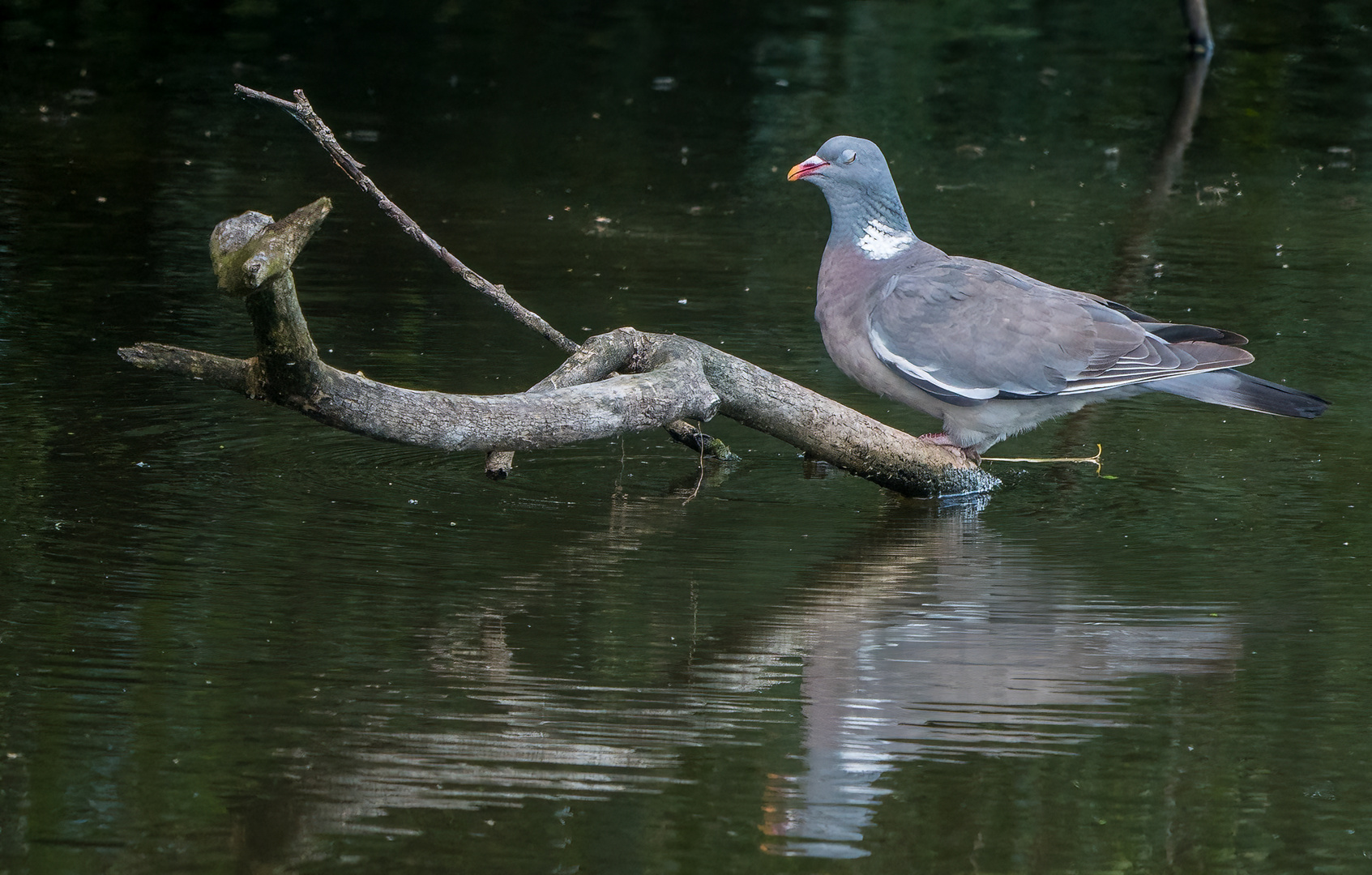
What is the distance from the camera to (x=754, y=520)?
5586 mm

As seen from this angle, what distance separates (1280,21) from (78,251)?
50.1ft

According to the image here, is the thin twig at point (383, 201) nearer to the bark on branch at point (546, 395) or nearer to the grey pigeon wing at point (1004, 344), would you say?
the bark on branch at point (546, 395)

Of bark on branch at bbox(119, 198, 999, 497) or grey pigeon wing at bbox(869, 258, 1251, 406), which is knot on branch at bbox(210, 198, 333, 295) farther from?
grey pigeon wing at bbox(869, 258, 1251, 406)

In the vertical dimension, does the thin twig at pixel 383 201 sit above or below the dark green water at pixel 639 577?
above

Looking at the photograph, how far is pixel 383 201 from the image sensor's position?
5.14 m

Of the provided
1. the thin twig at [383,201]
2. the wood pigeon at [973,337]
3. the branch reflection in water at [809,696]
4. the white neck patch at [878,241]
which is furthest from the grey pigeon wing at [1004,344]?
the thin twig at [383,201]

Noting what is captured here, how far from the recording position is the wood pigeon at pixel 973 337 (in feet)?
18.7

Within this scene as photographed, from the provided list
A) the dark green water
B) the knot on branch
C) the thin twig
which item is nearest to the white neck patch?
the dark green water

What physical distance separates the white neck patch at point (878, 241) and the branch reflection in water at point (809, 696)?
114 cm

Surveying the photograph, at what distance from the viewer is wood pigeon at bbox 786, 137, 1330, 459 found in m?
5.71

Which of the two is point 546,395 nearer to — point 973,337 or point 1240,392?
point 973,337

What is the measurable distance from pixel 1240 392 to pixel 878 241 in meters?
1.31

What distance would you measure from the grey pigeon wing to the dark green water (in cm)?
45

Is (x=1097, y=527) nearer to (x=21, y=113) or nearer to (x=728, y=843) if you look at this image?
(x=728, y=843)
